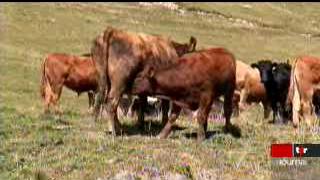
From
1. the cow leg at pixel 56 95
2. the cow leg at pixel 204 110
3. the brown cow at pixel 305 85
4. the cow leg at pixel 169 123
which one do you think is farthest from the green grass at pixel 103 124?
the brown cow at pixel 305 85

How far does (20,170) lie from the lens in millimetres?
12023

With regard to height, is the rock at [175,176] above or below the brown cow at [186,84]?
below

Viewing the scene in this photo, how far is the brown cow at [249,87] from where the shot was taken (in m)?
23.1

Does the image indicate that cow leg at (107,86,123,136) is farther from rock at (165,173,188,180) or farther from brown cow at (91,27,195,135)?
rock at (165,173,188,180)

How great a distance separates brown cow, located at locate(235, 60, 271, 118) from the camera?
23125 millimetres

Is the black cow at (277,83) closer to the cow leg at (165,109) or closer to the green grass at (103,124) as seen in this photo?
the green grass at (103,124)

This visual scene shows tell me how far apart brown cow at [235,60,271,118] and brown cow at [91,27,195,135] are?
7949 millimetres

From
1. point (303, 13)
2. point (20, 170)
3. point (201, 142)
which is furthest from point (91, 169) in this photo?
point (303, 13)

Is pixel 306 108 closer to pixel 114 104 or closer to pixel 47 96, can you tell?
pixel 114 104

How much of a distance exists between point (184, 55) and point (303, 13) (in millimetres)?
73742

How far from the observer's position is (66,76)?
21.9 metres

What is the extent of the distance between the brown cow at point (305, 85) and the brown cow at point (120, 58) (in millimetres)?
4051

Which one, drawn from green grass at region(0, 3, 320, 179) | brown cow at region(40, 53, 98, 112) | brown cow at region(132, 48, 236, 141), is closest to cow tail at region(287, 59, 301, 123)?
green grass at region(0, 3, 320, 179)

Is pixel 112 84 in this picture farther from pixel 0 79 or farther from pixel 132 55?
pixel 0 79
